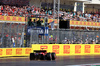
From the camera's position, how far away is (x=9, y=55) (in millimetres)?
21609

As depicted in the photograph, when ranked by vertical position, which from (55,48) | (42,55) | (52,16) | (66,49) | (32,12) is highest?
(32,12)

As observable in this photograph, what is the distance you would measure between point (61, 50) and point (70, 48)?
1.03 meters

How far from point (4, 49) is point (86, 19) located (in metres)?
28.2

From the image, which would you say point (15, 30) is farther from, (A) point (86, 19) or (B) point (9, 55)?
(A) point (86, 19)

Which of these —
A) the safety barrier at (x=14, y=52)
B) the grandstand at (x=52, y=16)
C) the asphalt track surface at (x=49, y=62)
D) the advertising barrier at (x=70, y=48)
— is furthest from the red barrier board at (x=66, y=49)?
the asphalt track surface at (x=49, y=62)

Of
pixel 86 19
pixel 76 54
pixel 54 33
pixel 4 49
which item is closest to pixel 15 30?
pixel 4 49

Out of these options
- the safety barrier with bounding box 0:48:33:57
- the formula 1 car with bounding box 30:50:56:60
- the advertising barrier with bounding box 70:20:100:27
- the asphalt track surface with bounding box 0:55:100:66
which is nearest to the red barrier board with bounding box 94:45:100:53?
the safety barrier with bounding box 0:48:33:57

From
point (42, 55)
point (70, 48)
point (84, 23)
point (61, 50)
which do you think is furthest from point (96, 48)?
point (84, 23)

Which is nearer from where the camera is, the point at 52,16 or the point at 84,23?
the point at 52,16

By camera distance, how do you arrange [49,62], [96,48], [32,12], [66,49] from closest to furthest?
[49,62], [66,49], [96,48], [32,12]

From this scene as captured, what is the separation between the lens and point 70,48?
2544 cm

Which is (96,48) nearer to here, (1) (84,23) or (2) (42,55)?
(2) (42,55)

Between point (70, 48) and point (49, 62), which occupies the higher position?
point (49, 62)

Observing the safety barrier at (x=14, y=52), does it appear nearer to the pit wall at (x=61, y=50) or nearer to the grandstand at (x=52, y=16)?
the pit wall at (x=61, y=50)
